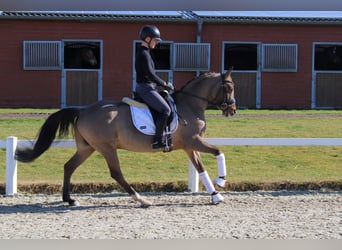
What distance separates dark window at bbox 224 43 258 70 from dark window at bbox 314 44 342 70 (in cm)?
293

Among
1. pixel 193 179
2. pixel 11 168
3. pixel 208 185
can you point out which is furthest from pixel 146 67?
pixel 11 168

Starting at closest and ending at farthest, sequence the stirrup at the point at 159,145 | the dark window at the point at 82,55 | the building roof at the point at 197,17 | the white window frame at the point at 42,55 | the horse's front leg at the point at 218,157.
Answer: the stirrup at the point at 159,145, the horse's front leg at the point at 218,157, the building roof at the point at 197,17, the white window frame at the point at 42,55, the dark window at the point at 82,55

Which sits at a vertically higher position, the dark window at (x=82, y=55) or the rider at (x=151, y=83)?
the dark window at (x=82, y=55)

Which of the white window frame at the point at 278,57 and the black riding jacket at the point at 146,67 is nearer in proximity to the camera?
the black riding jacket at the point at 146,67

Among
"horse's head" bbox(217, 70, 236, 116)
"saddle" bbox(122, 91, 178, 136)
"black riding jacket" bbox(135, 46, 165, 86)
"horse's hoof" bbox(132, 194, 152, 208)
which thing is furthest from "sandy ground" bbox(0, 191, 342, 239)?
"black riding jacket" bbox(135, 46, 165, 86)

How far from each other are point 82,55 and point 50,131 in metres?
17.7

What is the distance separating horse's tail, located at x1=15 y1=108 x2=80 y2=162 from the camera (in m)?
8.70

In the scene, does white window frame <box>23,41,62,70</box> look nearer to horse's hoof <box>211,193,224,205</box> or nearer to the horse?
the horse

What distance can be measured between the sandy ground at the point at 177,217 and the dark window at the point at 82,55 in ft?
56.2

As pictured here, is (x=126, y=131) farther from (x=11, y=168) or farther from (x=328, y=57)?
(x=328, y=57)

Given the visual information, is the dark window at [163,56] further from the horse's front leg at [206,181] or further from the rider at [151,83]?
the rider at [151,83]

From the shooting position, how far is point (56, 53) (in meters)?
25.7

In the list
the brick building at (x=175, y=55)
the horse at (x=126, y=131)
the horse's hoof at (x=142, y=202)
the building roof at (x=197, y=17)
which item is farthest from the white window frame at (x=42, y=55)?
the horse's hoof at (x=142, y=202)

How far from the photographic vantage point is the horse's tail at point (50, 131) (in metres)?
8.70
